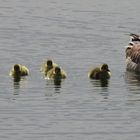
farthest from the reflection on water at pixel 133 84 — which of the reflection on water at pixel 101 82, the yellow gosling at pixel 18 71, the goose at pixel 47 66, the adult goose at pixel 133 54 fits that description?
the yellow gosling at pixel 18 71

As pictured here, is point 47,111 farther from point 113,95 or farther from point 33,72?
point 33,72

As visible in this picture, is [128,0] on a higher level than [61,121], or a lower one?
higher

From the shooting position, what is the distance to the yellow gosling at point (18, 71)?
28750mm

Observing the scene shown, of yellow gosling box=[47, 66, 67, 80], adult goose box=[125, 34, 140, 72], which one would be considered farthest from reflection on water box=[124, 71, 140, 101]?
yellow gosling box=[47, 66, 67, 80]

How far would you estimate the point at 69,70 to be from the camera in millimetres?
29562

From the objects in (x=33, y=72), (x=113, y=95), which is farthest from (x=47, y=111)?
(x=33, y=72)

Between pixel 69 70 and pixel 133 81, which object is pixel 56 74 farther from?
pixel 133 81

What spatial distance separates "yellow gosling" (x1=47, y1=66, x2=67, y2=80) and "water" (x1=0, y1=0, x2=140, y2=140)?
237mm

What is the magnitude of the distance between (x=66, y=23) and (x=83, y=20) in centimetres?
92

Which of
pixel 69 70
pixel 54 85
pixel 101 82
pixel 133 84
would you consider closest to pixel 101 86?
pixel 101 82

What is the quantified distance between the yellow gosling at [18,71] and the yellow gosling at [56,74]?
602 millimetres

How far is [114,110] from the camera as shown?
977 inches

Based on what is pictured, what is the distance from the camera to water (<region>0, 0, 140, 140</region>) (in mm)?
23109

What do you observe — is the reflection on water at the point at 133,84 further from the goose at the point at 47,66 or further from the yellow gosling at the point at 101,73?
the goose at the point at 47,66
